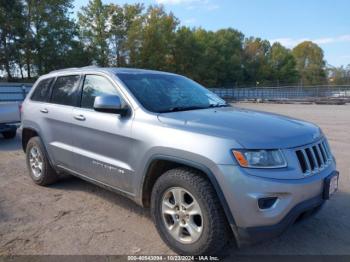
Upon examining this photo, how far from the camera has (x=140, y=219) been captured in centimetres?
435

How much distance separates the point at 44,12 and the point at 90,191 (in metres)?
43.0

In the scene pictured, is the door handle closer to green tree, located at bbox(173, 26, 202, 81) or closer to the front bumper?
the front bumper

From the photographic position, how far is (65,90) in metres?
5.12

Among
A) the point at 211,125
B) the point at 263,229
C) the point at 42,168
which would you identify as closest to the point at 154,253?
the point at 263,229

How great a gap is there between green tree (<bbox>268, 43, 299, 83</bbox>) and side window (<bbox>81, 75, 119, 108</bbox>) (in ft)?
273

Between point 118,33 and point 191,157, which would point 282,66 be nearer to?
point 118,33

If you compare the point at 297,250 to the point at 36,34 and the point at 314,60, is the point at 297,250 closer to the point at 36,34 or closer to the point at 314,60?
the point at 36,34

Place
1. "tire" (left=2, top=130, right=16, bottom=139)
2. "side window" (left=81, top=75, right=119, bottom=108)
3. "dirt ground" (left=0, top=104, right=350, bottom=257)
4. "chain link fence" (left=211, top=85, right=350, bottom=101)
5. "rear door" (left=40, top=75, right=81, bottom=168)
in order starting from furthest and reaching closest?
"chain link fence" (left=211, top=85, right=350, bottom=101) → "tire" (left=2, top=130, right=16, bottom=139) → "rear door" (left=40, top=75, right=81, bottom=168) → "side window" (left=81, top=75, right=119, bottom=108) → "dirt ground" (left=0, top=104, right=350, bottom=257)

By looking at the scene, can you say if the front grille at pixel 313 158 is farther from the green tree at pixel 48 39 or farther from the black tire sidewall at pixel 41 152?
the green tree at pixel 48 39

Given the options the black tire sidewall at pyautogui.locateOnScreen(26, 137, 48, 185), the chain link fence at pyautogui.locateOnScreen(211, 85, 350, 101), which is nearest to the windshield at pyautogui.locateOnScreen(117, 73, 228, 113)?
the black tire sidewall at pyautogui.locateOnScreen(26, 137, 48, 185)

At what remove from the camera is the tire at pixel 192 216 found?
10.3ft

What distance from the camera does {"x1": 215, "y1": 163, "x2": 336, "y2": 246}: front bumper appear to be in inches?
116

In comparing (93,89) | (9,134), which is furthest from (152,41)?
(93,89)

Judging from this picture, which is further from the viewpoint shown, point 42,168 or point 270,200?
point 42,168
